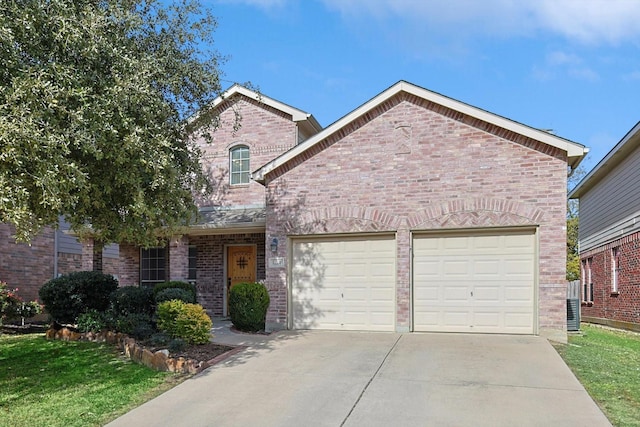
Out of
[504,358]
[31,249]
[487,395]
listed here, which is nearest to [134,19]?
[487,395]

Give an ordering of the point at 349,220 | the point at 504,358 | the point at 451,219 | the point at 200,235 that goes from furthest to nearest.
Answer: the point at 200,235, the point at 349,220, the point at 451,219, the point at 504,358

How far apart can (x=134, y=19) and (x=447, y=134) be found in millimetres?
6916

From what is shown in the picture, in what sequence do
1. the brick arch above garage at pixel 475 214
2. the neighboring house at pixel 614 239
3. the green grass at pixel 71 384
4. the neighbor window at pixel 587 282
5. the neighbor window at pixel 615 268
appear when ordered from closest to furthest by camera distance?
the green grass at pixel 71 384 → the brick arch above garage at pixel 475 214 → the neighboring house at pixel 614 239 → the neighbor window at pixel 615 268 → the neighbor window at pixel 587 282

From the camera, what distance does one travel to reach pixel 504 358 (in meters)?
8.31

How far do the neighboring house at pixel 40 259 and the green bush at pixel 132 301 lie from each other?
4951 mm

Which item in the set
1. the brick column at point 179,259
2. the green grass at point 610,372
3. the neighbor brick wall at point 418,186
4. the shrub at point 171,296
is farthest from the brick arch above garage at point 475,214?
the brick column at point 179,259

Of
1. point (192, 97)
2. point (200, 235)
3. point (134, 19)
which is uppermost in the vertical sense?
point (134, 19)

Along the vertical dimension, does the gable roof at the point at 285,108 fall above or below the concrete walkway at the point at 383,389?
above

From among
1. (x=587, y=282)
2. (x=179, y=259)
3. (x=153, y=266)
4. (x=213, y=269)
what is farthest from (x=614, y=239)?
(x=153, y=266)

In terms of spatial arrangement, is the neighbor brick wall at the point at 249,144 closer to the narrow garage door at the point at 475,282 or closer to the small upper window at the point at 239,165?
the small upper window at the point at 239,165

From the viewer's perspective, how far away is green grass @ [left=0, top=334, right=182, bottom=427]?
5895 millimetres

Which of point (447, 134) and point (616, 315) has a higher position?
point (447, 134)

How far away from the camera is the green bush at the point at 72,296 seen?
447 inches

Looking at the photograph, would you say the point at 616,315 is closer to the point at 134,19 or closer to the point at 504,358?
the point at 504,358
